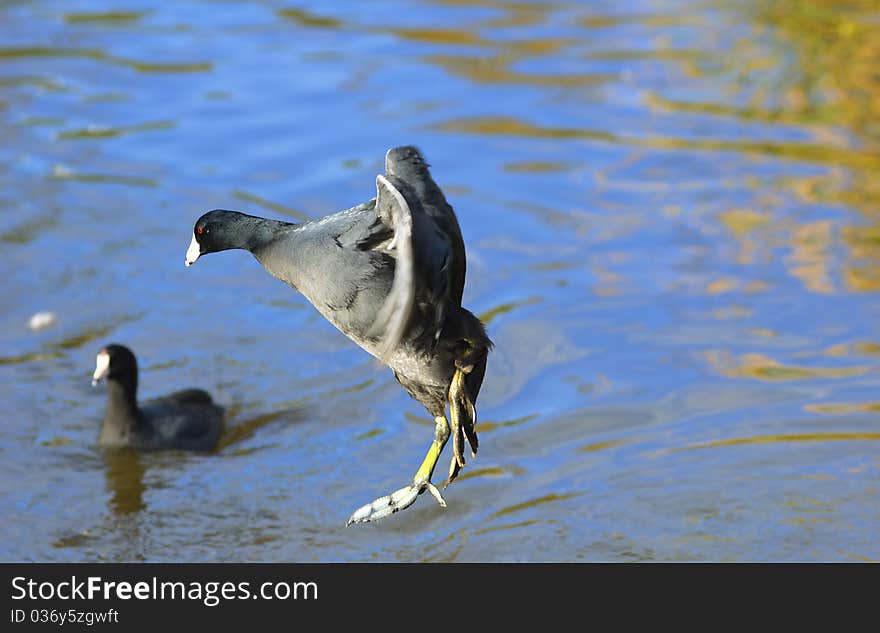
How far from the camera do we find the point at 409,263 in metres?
3.98

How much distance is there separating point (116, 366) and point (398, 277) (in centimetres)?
328

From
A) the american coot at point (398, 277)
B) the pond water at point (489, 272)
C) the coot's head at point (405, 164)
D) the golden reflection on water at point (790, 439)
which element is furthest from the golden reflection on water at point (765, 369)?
the coot's head at point (405, 164)

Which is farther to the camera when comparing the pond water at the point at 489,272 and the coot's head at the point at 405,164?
the pond water at the point at 489,272

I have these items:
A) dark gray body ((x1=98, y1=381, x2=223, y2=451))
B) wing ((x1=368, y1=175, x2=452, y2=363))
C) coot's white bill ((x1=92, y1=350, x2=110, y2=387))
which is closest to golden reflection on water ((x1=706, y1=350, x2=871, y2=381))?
dark gray body ((x1=98, y1=381, x2=223, y2=451))

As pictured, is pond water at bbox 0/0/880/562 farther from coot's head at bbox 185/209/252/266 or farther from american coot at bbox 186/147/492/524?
coot's head at bbox 185/209/252/266

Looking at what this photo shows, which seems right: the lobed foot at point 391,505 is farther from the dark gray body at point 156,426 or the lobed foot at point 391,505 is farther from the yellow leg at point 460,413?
the dark gray body at point 156,426

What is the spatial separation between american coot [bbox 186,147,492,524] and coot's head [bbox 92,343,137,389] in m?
1.99

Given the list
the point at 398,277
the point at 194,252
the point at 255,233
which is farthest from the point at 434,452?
the point at 398,277

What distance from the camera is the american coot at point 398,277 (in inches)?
164

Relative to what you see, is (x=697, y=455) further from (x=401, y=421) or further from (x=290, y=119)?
(x=290, y=119)

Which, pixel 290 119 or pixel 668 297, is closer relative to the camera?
pixel 668 297

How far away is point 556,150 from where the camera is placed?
10.5 metres
